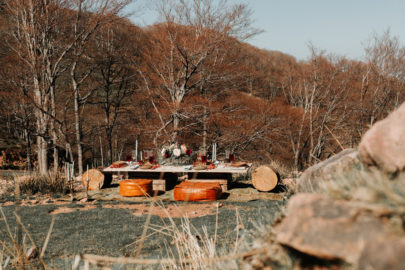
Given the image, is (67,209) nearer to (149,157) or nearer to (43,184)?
(43,184)

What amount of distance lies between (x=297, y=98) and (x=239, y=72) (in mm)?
5042

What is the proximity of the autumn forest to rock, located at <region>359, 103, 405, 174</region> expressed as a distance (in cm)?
1030

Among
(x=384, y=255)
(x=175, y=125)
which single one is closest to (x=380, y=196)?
(x=384, y=255)

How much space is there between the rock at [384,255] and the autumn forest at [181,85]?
11.1 m

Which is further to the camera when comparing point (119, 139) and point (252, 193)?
point (119, 139)

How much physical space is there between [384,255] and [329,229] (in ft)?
0.90

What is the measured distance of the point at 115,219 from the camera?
5.73 metres

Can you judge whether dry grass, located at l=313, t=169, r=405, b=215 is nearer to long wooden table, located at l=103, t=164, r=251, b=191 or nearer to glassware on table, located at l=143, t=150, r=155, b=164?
long wooden table, located at l=103, t=164, r=251, b=191

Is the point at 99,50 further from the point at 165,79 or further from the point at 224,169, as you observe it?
the point at 224,169

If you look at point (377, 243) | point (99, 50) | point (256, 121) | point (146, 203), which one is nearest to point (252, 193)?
point (146, 203)

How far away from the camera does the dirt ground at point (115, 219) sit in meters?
4.02

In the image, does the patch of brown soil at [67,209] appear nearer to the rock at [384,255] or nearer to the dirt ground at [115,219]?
the dirt ground at [115,219]

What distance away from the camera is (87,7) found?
11.1m

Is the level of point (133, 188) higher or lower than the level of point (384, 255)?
lower
